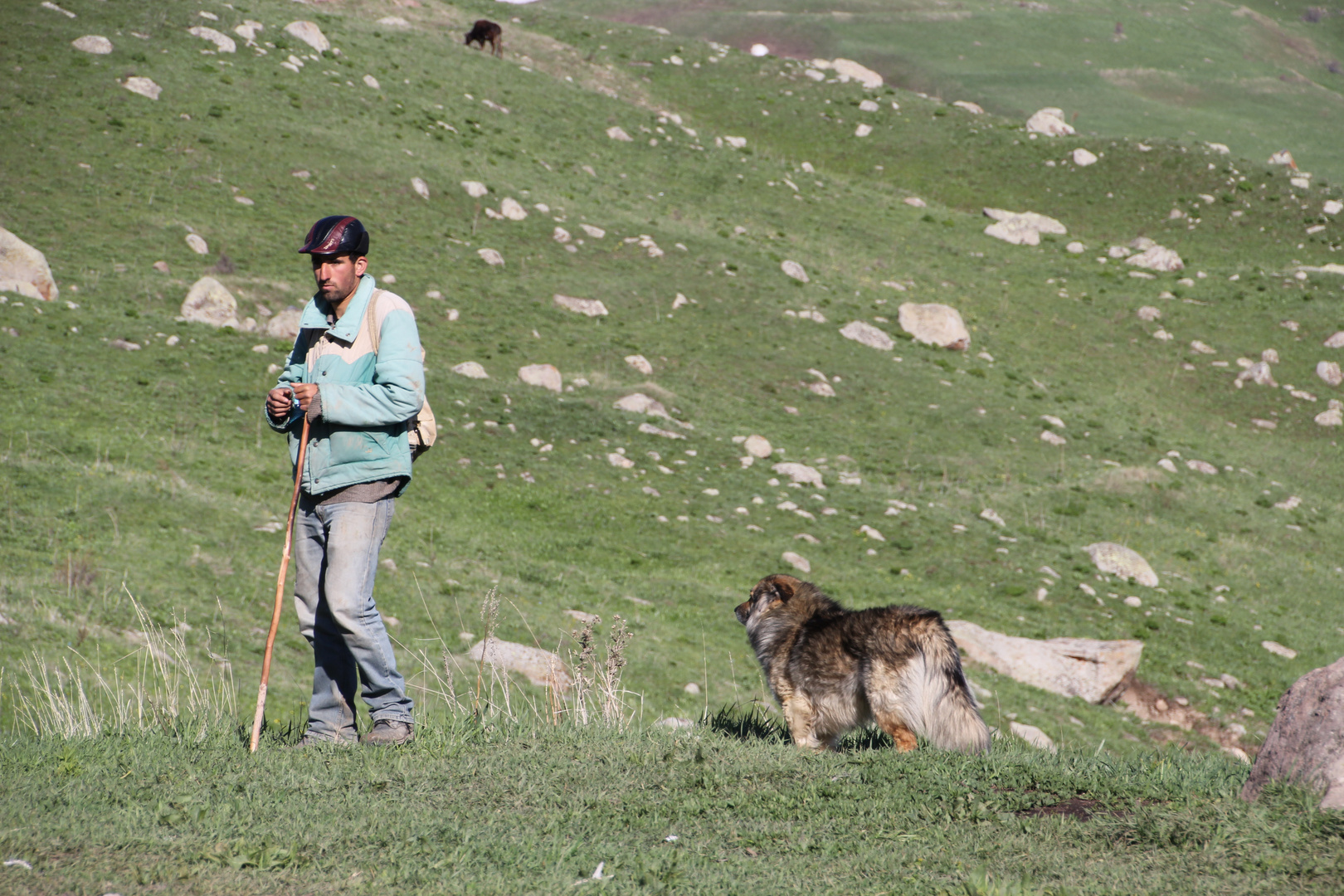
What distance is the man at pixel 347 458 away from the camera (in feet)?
19.5

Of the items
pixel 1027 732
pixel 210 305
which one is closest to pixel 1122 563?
pixel 1027 732

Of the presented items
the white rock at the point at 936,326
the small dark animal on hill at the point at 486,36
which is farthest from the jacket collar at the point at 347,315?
the small dark animal on hill at the point at 486,36

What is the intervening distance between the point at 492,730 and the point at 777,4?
9378 cm

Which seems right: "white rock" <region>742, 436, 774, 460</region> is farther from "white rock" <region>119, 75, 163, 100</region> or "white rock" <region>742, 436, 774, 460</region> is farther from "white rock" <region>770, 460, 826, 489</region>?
"white rock" <region>119, 75, 163, 100</region>

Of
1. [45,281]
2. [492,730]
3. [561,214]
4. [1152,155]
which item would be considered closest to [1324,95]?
[1152,155]

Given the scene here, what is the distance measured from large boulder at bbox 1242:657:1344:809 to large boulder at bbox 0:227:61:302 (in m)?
20.9

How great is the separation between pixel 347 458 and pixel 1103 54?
262 feet

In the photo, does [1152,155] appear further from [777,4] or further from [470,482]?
[777,4]

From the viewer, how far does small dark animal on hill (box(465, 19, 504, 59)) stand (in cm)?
4259

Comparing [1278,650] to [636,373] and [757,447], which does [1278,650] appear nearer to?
[757,447]

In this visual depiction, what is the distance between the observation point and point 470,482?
1839 centimetres

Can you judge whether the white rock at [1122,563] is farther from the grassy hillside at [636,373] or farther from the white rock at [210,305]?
the white rock at [210,305]

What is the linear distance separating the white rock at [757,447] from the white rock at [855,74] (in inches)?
1302

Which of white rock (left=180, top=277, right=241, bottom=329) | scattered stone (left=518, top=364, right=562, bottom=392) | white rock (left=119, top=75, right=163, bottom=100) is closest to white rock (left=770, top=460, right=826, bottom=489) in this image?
scattered stone (left=518, top=364, right=562, bottom=392)
